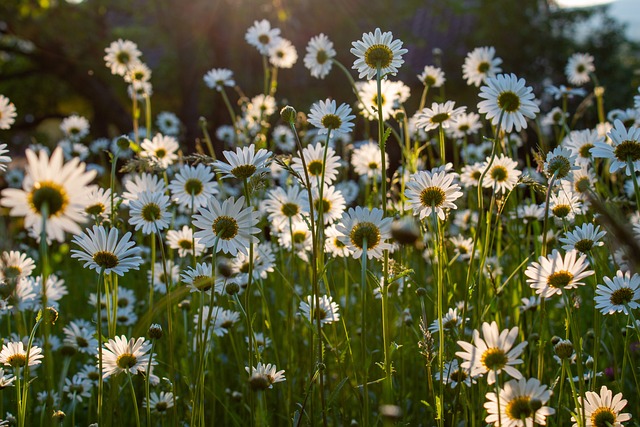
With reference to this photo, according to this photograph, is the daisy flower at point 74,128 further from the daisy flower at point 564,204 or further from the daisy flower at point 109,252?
the daisy flower at point 564,204

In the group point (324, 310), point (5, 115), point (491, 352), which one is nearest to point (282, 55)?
point (5, 115)

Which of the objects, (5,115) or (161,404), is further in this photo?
(5,115)

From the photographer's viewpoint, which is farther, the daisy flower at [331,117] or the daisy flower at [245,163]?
the daisy flower at [331,117]

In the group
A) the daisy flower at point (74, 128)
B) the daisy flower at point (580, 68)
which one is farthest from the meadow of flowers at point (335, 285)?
the daisy flower at point (74, 128)

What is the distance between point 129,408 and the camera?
8.16 feet

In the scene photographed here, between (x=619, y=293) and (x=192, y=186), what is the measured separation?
4.59ft

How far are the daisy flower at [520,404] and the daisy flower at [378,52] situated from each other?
95cm

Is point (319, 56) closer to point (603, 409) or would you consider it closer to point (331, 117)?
point (331, 117)

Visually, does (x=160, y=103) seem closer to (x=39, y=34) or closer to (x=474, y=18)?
(x=39, y=34)

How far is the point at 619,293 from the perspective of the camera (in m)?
1.65

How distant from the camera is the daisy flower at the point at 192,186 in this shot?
7.24 feet

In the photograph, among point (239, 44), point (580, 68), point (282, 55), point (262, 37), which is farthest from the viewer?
point (239, 44)

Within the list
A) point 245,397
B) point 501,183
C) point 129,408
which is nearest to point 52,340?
point 129,408

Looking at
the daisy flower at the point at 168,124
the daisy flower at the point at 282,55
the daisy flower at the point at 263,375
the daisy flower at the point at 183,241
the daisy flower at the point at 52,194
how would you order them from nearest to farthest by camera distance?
the daisy flower at the point at 52,194
the daisy flower at the point at 263,375
the daisy flower at the point at 183,241
the daisy flower at the point at 282,55
the daisy flower at the point at 168,124
